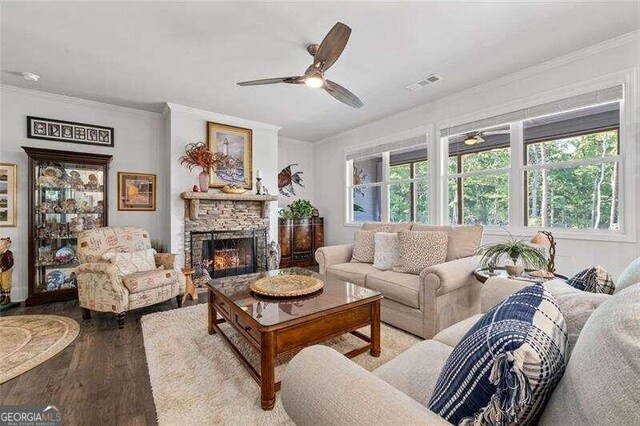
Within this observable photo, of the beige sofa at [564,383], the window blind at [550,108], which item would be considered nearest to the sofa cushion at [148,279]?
the beige sofa at [564,383]

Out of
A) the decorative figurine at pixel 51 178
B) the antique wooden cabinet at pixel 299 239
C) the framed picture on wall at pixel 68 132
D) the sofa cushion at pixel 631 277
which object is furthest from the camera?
the antique wooden cabinet at pixel 299 239

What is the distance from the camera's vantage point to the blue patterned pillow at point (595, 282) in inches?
44.9

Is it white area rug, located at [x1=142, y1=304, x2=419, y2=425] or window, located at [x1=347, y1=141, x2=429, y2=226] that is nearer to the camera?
white area rug, located at [x1=142, y1=304, x2=419, y2=425]

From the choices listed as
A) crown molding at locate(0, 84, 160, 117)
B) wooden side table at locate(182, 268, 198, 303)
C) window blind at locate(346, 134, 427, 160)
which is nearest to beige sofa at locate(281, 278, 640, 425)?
wooden side table at locate(182, 268, 198, 303)

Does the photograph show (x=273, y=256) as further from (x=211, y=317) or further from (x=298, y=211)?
(x=211, y=317)

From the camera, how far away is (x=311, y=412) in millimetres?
762

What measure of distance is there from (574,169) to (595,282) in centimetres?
242

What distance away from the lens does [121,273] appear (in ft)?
9.23

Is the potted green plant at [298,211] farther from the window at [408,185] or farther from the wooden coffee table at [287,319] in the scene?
the wooden coffee table at [287,319]

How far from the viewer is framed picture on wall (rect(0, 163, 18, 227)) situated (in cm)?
335

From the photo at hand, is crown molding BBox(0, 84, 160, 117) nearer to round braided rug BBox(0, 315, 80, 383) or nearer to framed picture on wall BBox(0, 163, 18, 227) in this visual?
framed picture on wall BBox(0, 163, 18, 227)

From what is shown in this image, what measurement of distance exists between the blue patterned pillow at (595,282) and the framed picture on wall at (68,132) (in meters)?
5.06

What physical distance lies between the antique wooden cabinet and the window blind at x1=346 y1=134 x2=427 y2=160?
148cm

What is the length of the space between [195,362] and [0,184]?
3.47 meters
